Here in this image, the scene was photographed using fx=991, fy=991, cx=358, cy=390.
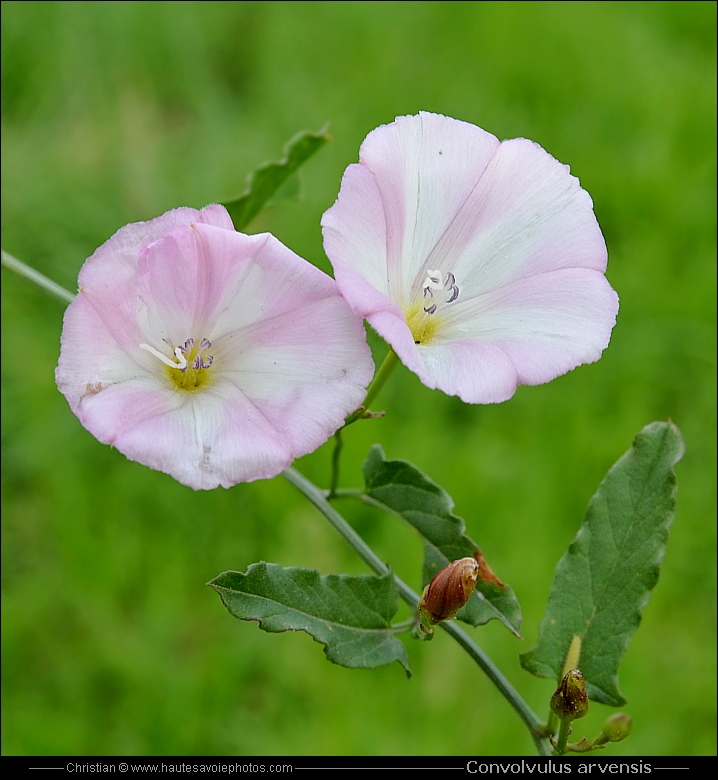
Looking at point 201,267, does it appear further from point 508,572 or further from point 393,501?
point 508,572

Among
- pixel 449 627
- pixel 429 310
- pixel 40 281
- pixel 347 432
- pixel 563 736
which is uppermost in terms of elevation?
pixel 429 310

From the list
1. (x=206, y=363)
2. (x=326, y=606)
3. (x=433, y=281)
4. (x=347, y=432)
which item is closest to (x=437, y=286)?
(x=433, y=281)

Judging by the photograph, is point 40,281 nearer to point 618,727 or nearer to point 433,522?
point 433,522

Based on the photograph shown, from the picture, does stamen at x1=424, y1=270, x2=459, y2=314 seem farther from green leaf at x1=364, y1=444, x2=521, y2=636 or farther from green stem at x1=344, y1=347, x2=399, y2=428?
green leaf at x1=364, y1=444, x2=521, y2=636

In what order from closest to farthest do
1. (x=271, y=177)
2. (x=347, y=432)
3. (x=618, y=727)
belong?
(x=618, y=727) < (x=271, y=177) < (x=347, y=432)

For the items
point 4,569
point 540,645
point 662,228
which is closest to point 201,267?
point 540,645

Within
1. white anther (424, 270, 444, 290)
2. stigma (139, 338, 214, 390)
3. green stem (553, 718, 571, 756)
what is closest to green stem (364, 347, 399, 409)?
white anther (424, 270, 444, 290)

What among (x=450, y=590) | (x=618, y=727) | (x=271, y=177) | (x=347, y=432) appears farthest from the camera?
(x=347, y=432)
